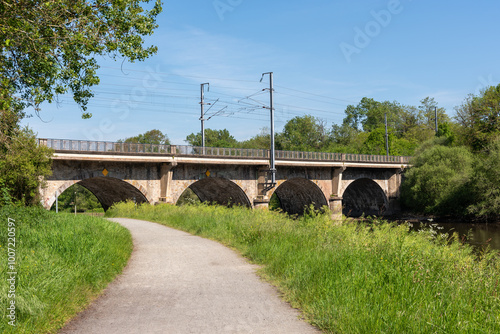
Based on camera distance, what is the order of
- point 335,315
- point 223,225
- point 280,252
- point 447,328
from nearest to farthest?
point 447,328, point 335,315, point 280,252, point 223,225

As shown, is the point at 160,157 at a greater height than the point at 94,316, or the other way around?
the point at 160,157

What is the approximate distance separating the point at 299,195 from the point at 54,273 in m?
47.1

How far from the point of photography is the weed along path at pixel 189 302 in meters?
5.18

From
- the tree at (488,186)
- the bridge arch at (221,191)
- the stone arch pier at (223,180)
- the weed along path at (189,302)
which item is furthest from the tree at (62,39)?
the tree at (488,186)

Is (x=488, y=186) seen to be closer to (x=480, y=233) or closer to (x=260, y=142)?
(x=480, y=233)

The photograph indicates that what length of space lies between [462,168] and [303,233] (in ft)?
118

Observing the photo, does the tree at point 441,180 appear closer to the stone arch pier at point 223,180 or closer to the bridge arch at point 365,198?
the stone arch pier at point 223,180

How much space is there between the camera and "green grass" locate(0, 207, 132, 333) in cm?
496

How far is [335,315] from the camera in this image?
Result: 202 inches

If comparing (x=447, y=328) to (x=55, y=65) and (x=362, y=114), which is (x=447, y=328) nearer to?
(x=55, y=65)

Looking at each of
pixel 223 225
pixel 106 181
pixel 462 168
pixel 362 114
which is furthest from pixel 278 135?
pixel 223 225

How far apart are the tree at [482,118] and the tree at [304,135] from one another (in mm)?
41185

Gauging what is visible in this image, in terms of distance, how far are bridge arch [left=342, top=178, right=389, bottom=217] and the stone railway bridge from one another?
0.55 feet

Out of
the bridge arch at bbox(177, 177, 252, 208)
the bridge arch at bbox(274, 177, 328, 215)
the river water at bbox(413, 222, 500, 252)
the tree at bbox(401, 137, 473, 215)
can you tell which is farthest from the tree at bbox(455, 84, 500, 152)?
the bridge arch at bbox(177, 177, 252, 208)
